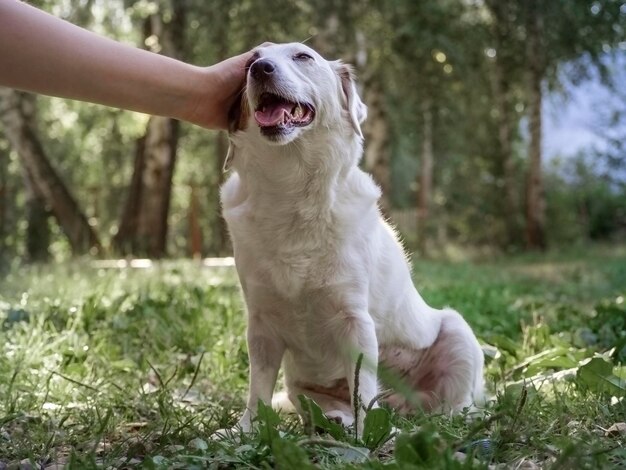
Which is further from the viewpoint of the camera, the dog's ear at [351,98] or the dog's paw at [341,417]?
the dog's ear at [351,98]

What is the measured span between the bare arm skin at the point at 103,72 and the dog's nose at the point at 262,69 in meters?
0.27

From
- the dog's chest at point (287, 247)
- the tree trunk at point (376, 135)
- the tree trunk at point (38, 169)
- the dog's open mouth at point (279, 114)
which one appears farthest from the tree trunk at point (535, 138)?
the dog's chest at point (287, 247)

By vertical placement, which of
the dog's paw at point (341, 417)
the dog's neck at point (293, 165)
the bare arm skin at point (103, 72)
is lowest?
the dog's paw at point (341, 417)

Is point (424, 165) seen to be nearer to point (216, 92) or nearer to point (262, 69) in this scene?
point (216, 92)

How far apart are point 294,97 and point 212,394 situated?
1.41m

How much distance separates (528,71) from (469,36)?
5.45 ft

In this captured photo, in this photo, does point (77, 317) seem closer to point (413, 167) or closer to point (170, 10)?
point (170, 10)

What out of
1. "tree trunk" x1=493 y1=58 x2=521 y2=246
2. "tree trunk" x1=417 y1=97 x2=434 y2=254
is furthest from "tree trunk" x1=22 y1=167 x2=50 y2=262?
"tree trunk" x1=493 y1=58 x2=521 y2=246

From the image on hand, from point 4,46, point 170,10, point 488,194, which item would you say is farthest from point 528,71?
point 4,46

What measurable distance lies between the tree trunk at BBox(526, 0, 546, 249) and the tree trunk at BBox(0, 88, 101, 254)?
991 centimetres

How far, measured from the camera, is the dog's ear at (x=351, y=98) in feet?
10.8

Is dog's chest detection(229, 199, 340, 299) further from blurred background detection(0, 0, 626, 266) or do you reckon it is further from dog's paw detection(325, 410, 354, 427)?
blurred background detection(0, 0, 626, 266)

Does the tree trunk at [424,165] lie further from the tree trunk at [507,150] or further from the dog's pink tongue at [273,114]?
the dog's pink tongue at [273,114]

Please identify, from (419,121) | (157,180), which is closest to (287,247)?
(157,180)
